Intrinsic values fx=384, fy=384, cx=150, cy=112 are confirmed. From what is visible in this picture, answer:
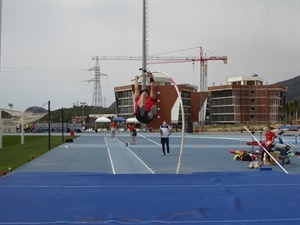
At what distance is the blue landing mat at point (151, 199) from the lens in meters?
5.12

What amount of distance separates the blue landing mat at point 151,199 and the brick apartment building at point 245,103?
9088cm

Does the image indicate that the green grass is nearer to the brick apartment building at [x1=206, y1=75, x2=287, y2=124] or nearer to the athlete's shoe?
the athlete's shoe

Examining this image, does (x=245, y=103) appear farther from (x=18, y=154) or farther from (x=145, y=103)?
(x=145, y=103)

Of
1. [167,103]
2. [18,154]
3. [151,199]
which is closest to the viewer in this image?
[151,199]

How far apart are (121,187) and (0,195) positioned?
6.91 ft

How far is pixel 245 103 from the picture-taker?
98.5m

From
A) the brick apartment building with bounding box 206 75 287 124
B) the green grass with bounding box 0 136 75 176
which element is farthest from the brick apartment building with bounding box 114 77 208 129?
the green grass with bounding box 0 136 75 176

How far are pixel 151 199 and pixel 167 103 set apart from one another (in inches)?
2410

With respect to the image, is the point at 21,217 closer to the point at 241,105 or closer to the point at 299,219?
the point at 299,219

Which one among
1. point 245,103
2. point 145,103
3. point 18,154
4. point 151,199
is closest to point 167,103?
point 245,103

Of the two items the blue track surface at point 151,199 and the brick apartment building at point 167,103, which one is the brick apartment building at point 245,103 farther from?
the blue track surface at point 151,199

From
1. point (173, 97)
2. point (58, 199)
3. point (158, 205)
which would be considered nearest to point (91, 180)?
point (58, 199)

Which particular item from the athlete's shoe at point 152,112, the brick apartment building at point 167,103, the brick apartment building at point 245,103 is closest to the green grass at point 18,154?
the athlete's shoe at point 152,112

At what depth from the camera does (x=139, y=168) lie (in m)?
12.5
